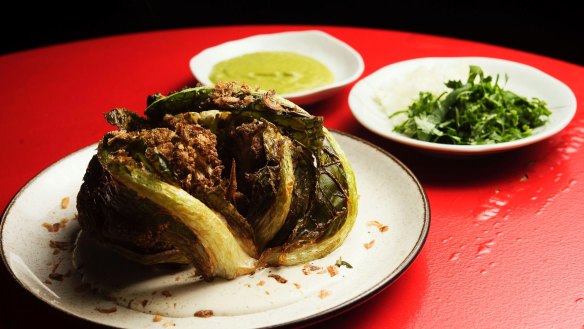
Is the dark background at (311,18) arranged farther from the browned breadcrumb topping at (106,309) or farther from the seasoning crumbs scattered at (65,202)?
the browned breadcrumb topping at (106,309)

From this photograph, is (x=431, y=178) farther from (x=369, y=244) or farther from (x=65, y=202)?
(x=65, y=202)

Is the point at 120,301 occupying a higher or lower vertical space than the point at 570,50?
higher

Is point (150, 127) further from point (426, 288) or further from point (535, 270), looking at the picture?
point (535, 270)

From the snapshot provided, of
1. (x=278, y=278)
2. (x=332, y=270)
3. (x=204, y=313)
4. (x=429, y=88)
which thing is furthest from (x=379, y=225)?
(x=429, y=88)

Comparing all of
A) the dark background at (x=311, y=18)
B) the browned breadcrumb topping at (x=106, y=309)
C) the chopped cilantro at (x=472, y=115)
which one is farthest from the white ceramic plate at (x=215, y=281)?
the dark background at (x=311, y=18)

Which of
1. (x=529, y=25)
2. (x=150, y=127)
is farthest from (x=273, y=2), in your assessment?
(x=150, y=127)

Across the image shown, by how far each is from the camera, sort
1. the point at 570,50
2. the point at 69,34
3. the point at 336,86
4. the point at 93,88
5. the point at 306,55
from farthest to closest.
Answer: the point at 69,34
the point at 570,50
the point at 306,55
the point at 93,88
the point at 336,86
